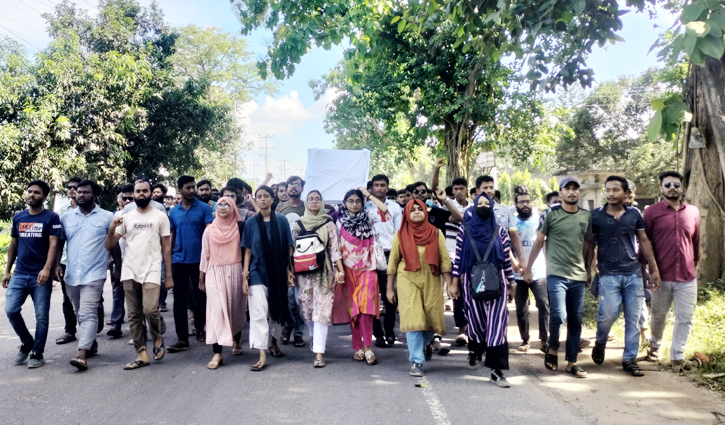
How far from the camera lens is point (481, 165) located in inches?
472

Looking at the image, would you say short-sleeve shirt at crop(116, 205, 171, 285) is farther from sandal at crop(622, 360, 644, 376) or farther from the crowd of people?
sandal at crop(622, 360, 644, 376)

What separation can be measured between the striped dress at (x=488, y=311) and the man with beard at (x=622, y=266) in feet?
3.36

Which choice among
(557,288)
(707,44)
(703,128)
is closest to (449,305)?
(557,288)

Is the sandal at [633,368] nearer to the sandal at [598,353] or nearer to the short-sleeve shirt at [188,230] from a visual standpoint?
the sandal at [598,353]

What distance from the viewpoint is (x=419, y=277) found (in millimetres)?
5262

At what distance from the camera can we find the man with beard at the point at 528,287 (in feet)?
19.6

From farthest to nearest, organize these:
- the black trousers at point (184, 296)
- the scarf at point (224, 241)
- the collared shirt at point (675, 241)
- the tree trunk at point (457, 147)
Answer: the tree trunk at point (457, 147) → the black trousers at point (184, 296) → the scarf at point (224, 241) → the collared shirt at point (675, 241)

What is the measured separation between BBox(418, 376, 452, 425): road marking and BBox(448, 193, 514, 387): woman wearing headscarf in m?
0.63

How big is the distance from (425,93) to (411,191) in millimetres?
7270

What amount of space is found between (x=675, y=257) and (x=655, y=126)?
7.99 ft

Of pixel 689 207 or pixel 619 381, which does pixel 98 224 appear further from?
pixel 689 207

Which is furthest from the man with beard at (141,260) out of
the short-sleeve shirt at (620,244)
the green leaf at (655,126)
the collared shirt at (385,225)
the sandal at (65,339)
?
the green leaf at (655,126)

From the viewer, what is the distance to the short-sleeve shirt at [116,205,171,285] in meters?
5.54

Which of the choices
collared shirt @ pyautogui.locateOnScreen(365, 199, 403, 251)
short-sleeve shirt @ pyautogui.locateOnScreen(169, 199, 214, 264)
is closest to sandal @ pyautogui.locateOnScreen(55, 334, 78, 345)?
short-sleeve shirt @ pyautogui.locateOnScreen(169, 199, 214, 264)
